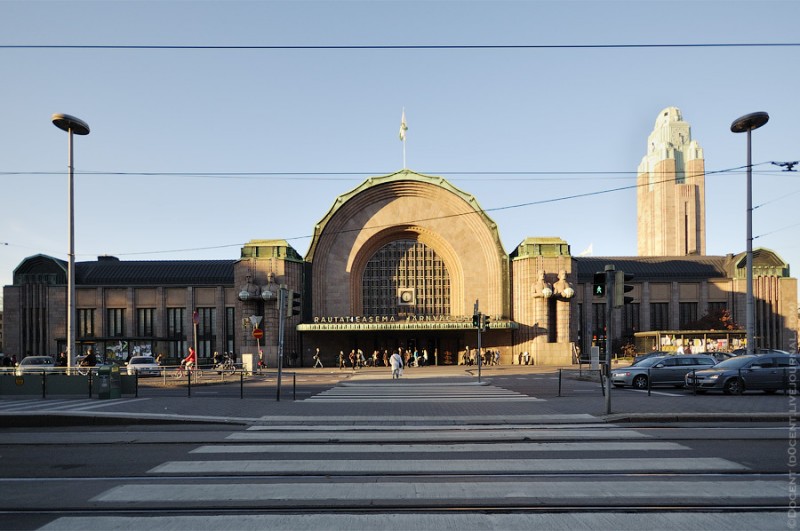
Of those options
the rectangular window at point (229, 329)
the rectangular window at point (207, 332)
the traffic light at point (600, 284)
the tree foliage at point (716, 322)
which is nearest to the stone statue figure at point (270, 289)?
the rectangular window at point (229, 329)

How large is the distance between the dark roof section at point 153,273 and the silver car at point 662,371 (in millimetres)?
41323

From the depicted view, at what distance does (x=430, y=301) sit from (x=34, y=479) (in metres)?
44.2

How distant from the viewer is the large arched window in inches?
2031

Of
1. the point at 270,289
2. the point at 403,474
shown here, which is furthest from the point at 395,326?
the point at 403,474

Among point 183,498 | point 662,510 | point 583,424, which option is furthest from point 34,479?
point 583,424

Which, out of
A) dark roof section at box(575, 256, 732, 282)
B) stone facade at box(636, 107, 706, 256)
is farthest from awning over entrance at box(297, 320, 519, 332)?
stone facade at box(636, 107, 706, 256)

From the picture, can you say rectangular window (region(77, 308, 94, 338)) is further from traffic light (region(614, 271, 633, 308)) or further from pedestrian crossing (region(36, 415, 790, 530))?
traffic light (region(614, 271, 633, 308))

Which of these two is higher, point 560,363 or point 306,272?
point 306,272

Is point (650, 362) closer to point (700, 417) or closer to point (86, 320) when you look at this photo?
point (700, 417)

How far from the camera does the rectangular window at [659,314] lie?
60.3 metres

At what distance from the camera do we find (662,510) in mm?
6516

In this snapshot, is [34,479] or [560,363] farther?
[560,363]

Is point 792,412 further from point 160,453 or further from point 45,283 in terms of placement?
point 45,283

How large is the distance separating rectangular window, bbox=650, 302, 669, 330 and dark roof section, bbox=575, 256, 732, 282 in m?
2.75
